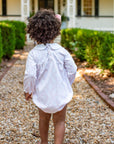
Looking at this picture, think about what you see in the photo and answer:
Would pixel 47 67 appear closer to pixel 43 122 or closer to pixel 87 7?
pixel 43 122

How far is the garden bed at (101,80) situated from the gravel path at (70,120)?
0.17 m

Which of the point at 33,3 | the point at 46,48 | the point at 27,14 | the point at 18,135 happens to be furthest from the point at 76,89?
the point at 33,3

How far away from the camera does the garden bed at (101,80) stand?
17.6 ft

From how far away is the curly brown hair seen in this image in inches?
103

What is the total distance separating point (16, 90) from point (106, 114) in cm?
220

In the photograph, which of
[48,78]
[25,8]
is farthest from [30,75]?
[25,8]

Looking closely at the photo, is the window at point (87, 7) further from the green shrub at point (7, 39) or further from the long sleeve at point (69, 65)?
the long sleeve at point (69, 65)

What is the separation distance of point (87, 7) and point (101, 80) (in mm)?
15453

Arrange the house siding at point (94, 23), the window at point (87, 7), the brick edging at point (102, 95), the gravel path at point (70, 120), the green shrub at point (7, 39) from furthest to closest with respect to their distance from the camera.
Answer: the window at point (87, 7) → the house siding at point (94, 23) → the green shrub at point (7, 39) → the brick edging at point (102, 95) → the gravel path at point (70, 120)

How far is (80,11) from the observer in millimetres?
21031

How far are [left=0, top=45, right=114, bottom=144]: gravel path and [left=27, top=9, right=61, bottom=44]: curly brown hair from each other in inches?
54.4

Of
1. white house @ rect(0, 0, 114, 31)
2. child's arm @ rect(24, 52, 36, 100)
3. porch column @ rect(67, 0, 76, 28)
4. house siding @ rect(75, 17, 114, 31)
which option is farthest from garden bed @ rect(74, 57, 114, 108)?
house siding @ rect(75, 17, 114, 31)

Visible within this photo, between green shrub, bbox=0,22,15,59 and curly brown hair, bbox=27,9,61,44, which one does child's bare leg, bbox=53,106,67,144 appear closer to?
curly brown hair, bbox=27,9,61,44

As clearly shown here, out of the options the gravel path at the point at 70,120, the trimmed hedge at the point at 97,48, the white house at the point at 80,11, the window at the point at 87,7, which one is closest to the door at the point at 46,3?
the white house at the point at 80,11
